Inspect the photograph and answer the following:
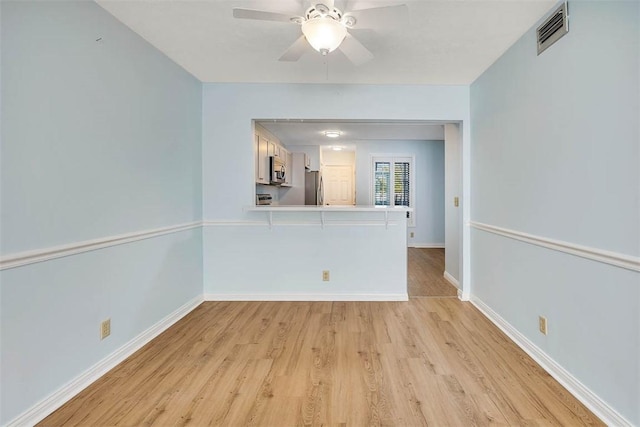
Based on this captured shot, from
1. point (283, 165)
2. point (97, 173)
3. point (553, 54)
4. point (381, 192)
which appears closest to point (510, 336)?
point (553, 54)

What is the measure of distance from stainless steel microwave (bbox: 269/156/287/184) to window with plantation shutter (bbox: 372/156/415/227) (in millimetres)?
2519

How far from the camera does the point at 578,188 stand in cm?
181

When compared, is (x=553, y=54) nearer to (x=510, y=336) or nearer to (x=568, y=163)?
(x=568, y=163)

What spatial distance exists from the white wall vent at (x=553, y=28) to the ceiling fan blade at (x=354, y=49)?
1202mm

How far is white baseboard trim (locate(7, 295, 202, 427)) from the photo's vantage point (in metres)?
1.58

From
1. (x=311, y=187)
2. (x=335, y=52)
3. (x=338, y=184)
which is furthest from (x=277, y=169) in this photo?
(x=338, y=184)

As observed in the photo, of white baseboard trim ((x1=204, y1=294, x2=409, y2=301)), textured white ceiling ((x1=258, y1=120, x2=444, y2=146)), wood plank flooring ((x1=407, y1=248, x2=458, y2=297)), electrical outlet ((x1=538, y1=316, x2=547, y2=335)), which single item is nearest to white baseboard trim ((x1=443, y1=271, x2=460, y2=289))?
wood plank flooring ((x1=407, y1=248, x2=458, y2=297))

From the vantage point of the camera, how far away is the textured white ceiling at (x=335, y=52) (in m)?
2.02

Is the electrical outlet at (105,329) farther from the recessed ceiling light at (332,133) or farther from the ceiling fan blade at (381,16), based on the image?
the recessed ceiling light at (332,133)

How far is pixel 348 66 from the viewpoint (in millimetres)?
2902

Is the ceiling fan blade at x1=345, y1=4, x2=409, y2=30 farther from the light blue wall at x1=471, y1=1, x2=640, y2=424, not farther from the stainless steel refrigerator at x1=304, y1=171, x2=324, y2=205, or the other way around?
the stainless steel refrigerator at x1=304, y1=171, x2=324, y2=205

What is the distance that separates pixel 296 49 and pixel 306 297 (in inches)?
100

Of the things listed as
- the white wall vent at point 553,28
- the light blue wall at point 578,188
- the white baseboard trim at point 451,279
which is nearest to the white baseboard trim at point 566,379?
the light blue wall at point 578,188

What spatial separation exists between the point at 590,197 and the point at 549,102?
2.53 feet
